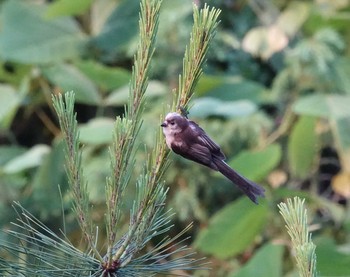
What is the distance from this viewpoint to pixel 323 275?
1.00m

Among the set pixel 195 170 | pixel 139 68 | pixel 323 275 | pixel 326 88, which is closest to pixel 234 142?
pixel 195 170

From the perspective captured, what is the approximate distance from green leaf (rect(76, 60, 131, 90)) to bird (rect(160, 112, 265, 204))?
34.7 inches

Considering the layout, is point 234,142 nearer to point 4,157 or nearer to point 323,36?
point 323,36

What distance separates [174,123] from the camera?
1.77 ft

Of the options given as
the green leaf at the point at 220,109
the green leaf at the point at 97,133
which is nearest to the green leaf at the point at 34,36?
the green leaf at the point at 97,133

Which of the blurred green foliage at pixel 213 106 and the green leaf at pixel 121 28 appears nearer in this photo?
the blurred green foliage at pixel 213 106

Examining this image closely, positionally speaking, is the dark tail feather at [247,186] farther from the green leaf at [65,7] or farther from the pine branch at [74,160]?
the green leaf at [65,7]

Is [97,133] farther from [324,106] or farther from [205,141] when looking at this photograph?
[205,141]

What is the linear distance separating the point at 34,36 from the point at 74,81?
0.17m

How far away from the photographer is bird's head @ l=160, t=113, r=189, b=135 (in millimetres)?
541

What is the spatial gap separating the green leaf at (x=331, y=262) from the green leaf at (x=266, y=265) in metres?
0.10

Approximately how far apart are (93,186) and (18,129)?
44cm

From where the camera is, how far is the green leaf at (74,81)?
4.88 ft

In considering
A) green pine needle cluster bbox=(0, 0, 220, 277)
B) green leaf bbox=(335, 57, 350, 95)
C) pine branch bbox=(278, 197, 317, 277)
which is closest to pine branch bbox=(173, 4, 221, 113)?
green pine needle cluster bbox=(0, 0, 220, 277)
